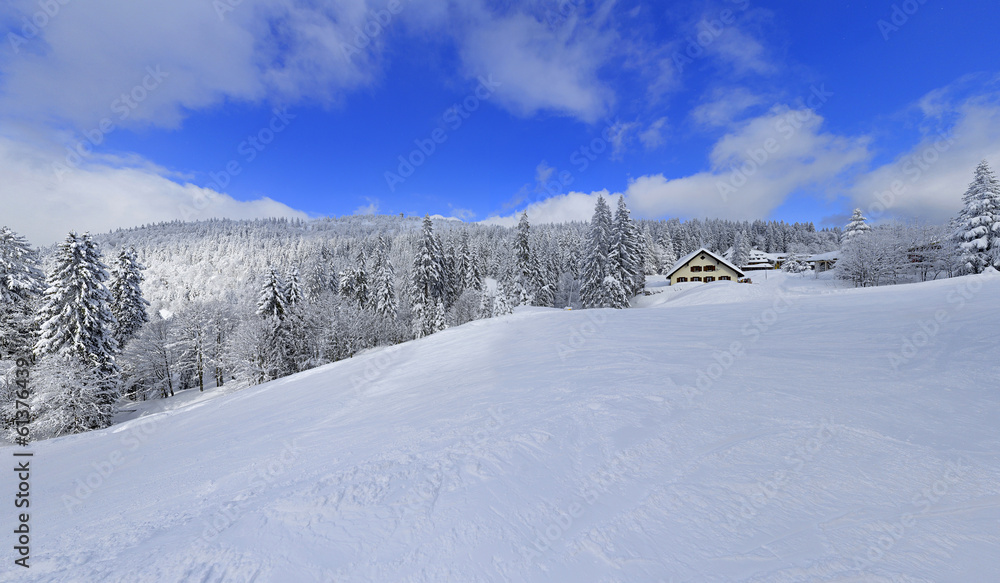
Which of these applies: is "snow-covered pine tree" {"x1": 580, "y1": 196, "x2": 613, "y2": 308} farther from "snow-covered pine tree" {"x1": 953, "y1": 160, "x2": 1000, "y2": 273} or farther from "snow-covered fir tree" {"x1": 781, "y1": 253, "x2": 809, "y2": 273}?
"snow-covered fir tree" {"x1": 781, "y1": 253, "x2": 809, "y2": 273}

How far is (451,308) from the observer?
170 ft

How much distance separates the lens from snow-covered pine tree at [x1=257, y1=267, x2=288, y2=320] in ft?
110

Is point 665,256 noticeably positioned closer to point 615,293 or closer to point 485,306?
point 615,293

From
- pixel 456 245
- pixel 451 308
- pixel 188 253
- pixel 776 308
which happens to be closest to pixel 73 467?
pixel 776 308

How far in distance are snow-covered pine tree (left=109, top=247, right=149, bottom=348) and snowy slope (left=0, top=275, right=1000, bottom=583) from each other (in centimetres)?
3013

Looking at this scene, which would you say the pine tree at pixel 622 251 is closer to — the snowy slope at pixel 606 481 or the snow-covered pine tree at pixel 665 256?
the snowy slope at pixel 606 481

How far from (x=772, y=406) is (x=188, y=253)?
747 feet

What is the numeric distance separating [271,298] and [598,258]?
3282 centimetres

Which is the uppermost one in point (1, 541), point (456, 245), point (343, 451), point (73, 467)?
point (456, 245)

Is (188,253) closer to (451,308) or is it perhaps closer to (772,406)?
(451,308)

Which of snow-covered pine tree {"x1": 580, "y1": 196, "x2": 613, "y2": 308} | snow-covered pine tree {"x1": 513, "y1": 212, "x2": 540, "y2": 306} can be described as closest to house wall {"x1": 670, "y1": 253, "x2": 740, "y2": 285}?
snow-covered pine tree {"x1": 580, "y1": 196, "x2": 613, "y2": 308}

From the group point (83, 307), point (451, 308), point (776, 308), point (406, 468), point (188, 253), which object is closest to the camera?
point (406, 468)

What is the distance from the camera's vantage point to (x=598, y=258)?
3888cm

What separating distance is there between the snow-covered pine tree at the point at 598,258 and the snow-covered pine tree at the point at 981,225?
2900 cm
